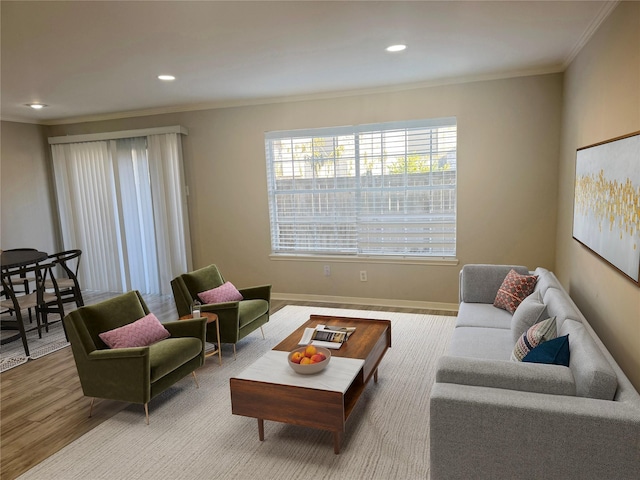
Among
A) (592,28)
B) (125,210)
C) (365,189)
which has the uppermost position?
(592,28)

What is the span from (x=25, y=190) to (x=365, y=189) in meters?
Answer: 5.01

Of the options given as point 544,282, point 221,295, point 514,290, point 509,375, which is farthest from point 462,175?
point 509,375

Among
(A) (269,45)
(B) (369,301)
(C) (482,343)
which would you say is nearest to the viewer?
(C) (482,343)

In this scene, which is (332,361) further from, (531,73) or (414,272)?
(531,73)

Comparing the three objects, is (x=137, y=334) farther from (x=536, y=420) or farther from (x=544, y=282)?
(x=544, y=282)

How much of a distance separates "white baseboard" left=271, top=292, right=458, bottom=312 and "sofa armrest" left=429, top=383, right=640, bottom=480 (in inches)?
126

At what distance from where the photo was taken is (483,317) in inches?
137

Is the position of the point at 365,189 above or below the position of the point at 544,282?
above

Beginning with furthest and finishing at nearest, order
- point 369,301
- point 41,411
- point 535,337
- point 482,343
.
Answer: point 369,301
point 41,411
point 482,343
point 535,337

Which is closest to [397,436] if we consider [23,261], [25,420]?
[25,420]

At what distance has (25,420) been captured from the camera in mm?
2975

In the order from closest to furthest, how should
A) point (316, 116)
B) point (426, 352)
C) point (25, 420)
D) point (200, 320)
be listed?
point (25, 420) < point (200, 320) < point (426, 352) < point (316, 116)

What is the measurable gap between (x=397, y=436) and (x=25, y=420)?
8.35 ft

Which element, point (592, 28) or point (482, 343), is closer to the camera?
point (482, 343)
